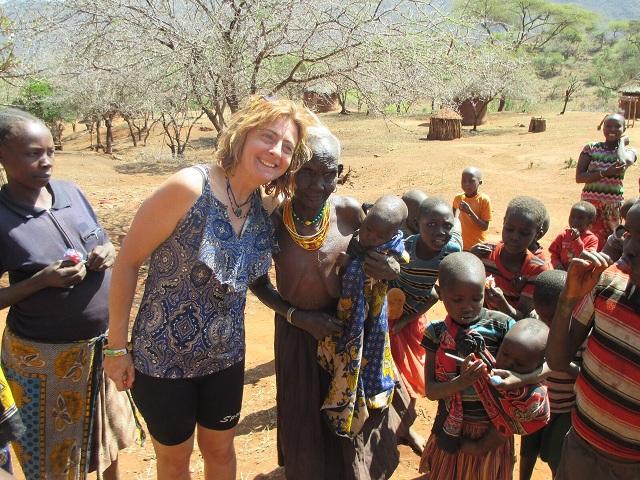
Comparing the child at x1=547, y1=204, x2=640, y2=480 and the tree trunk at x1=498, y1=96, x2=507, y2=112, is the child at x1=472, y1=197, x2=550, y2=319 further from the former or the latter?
the tree trunk at x1=498, y1=96, x2=507, y2=112

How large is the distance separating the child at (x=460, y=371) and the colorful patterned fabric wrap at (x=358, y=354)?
241 millimetres

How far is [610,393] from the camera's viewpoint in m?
1.70

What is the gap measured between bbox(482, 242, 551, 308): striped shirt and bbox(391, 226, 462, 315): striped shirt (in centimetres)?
23

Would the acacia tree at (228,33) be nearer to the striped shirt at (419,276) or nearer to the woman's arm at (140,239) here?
the striped shirt at (419,276)

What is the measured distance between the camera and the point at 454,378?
6.98 feet

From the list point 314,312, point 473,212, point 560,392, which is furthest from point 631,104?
point 314,312

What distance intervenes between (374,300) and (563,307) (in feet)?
2.75

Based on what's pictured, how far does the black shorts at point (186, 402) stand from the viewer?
2.02m

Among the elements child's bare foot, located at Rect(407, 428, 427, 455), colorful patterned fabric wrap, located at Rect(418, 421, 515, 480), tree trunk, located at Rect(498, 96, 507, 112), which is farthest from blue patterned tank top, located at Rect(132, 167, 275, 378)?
tree trunk, located at Rect(498, 96, 507, 112)

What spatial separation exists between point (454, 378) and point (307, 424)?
705mm

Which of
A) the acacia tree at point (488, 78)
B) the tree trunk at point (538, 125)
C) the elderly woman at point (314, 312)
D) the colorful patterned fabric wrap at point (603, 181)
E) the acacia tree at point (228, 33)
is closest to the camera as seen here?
the elderly woman at point (314, 312)

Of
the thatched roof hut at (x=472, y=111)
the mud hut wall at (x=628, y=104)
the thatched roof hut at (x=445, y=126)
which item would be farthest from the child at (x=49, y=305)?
the mud hut wall at (x=628, y=104)

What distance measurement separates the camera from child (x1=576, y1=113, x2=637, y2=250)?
482 centimetres

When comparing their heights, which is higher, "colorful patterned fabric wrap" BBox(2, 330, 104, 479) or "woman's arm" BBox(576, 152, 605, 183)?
"woman's arm" BBox(576, 152, 605, 183)
